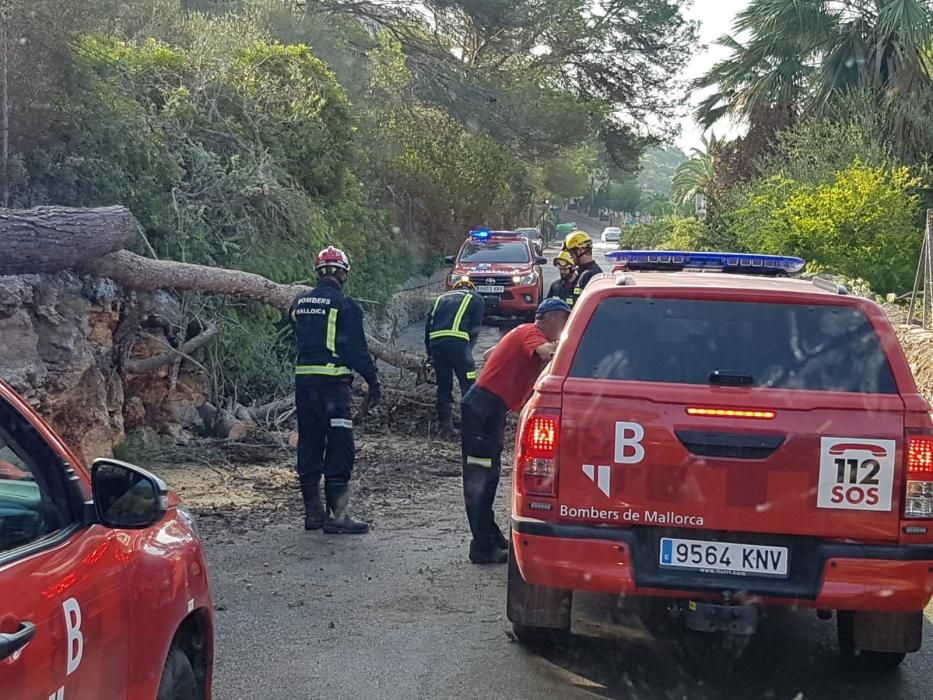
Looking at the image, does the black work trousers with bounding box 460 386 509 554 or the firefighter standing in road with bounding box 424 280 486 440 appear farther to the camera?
the firefighter standing in road with bounding box 424 280 486 440

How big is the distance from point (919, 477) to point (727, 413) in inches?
30.3

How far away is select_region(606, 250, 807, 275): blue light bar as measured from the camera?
21.1 ft

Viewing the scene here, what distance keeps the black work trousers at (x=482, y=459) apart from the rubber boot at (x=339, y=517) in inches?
41.3

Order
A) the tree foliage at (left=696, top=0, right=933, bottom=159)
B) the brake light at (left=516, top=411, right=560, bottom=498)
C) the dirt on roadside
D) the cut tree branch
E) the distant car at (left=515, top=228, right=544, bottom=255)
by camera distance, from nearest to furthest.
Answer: the brake light at (left=516, top=411, right=560, bottom=498) → the dirt on roadside → the cut tree branch → the tree foliage at (left=696, top=0, right=933, bottom=159) → the distant car at (left=515, top=228, right=544, bottom=255)

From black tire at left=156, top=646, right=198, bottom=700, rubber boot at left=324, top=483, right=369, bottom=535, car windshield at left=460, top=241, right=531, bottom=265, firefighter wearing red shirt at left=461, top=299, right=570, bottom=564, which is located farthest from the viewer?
car windshield at left=460, top=241, right=531, bottom=265

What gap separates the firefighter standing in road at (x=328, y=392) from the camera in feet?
25.8

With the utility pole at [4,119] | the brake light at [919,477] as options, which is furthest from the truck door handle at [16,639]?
the utility pole at [4,119]

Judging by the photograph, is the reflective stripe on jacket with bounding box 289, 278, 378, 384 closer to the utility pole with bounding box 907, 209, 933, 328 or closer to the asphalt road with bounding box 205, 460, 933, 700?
the asphalt road with bounding box 205, 460, 933, 700

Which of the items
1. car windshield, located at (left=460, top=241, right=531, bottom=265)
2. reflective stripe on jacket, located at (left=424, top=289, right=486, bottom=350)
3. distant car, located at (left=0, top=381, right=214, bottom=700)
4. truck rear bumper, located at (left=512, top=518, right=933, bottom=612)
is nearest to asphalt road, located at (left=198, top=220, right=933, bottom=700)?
truck rear bumper, located at (left=512, top=518, right=933, bottom=612)

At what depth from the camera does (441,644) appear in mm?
5582

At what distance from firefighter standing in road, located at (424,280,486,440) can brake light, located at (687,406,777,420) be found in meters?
6.70

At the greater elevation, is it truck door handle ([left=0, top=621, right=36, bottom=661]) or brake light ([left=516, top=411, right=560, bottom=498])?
truck door handle ([left=0, top=621, right=36, bottom=661])

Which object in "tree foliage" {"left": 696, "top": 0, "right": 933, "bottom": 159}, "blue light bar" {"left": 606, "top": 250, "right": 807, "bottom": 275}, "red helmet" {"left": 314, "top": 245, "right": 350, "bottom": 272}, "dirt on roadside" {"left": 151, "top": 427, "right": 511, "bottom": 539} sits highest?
"tree foliage" {"left": 696, "top": 0, "right": 933, "bottom": 159}

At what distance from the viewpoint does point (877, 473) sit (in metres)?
4.54
